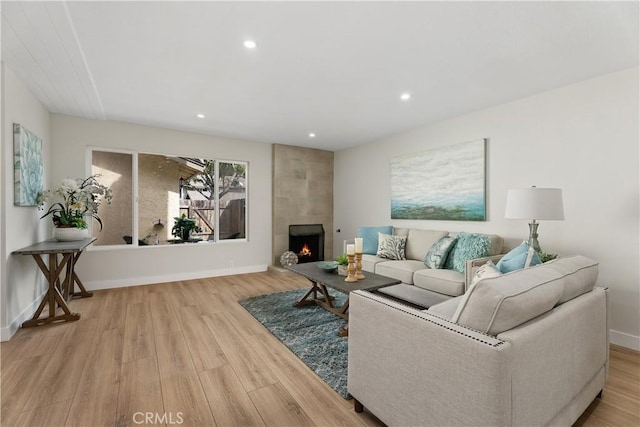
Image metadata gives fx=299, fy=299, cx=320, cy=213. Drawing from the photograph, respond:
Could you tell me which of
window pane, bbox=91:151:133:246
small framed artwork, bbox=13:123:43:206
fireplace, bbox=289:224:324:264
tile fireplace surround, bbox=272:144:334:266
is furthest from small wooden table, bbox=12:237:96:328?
fireplace, bbox=289:224:324:264

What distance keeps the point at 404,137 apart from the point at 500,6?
9.32 ft

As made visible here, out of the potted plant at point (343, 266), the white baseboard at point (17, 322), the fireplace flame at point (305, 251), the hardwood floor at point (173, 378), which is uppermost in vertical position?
the potted plant at point (343, 266)

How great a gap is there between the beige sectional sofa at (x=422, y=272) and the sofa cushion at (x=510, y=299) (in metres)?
1.39

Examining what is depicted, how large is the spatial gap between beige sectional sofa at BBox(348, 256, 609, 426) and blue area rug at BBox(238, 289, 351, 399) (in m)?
0.46

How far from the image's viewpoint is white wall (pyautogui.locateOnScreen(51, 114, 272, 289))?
3986 mm

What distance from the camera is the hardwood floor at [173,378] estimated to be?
1.68 meters

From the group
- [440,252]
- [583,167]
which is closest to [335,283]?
[440,252]

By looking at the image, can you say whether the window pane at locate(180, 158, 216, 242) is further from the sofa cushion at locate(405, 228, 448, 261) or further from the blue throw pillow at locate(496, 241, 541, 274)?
the blue throw pillow at locate(496, 241, 541, 274)

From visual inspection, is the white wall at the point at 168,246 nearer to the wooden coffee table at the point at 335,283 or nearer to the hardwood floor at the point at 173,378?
the hardwood floor at the point at 173,378

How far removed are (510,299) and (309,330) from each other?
1.99 metres

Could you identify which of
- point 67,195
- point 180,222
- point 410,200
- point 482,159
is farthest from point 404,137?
point 67,195

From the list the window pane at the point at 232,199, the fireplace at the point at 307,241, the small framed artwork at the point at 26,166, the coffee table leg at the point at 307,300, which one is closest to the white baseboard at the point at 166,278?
the window pane at the point at 232,199

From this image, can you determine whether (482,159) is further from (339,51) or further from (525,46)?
(339,51)

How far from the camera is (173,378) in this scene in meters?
2.04
